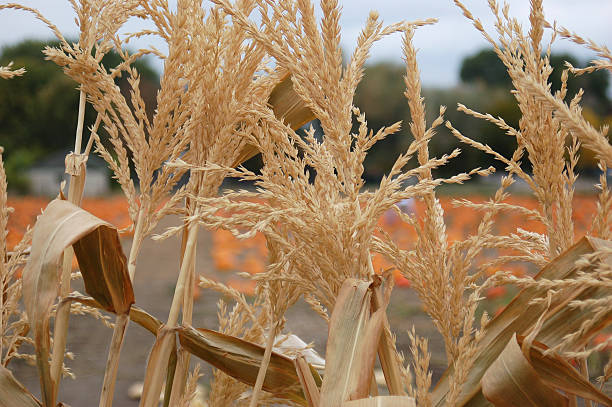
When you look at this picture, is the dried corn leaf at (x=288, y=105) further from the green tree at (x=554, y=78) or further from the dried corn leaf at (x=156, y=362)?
the green tree at (x=554, y=78)

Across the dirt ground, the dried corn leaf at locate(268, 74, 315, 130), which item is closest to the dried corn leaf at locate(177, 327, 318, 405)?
the dried corn leaf at locate(268, 74, 315, 130)

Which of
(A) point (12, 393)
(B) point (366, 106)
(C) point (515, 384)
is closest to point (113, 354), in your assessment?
(A) point (12, 393)

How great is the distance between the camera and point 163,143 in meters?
0.69

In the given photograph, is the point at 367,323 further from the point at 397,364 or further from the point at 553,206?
the point at 553,206

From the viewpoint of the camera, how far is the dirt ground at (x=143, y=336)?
255 centimetres

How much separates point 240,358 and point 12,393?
0.29 metres

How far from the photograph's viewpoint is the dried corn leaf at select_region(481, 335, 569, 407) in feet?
1.71

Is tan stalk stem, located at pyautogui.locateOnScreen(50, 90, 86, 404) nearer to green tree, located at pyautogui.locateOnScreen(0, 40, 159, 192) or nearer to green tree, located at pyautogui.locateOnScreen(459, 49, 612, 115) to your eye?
green tree, located at pyautogui.locateOnScreen(459, 49, 612, 115)

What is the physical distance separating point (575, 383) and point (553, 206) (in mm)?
193

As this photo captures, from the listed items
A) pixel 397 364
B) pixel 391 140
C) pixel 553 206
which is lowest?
pixel 391 140

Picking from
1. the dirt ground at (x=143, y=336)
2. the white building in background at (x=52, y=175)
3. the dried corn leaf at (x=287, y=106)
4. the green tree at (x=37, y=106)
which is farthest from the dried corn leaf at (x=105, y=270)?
the green tree at (x=37, y=106)

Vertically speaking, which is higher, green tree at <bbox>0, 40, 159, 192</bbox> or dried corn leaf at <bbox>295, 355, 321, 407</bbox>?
dried corn leaf at <bbox>295, 355, 321, 407</bbox>

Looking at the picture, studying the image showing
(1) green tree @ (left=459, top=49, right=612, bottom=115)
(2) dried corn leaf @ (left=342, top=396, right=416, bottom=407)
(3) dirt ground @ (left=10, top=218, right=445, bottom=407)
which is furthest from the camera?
(1) green tree @ (left=459, top=49, right=612, bottom=115)

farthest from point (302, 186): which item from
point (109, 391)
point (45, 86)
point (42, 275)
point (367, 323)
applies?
point (45, 86)
